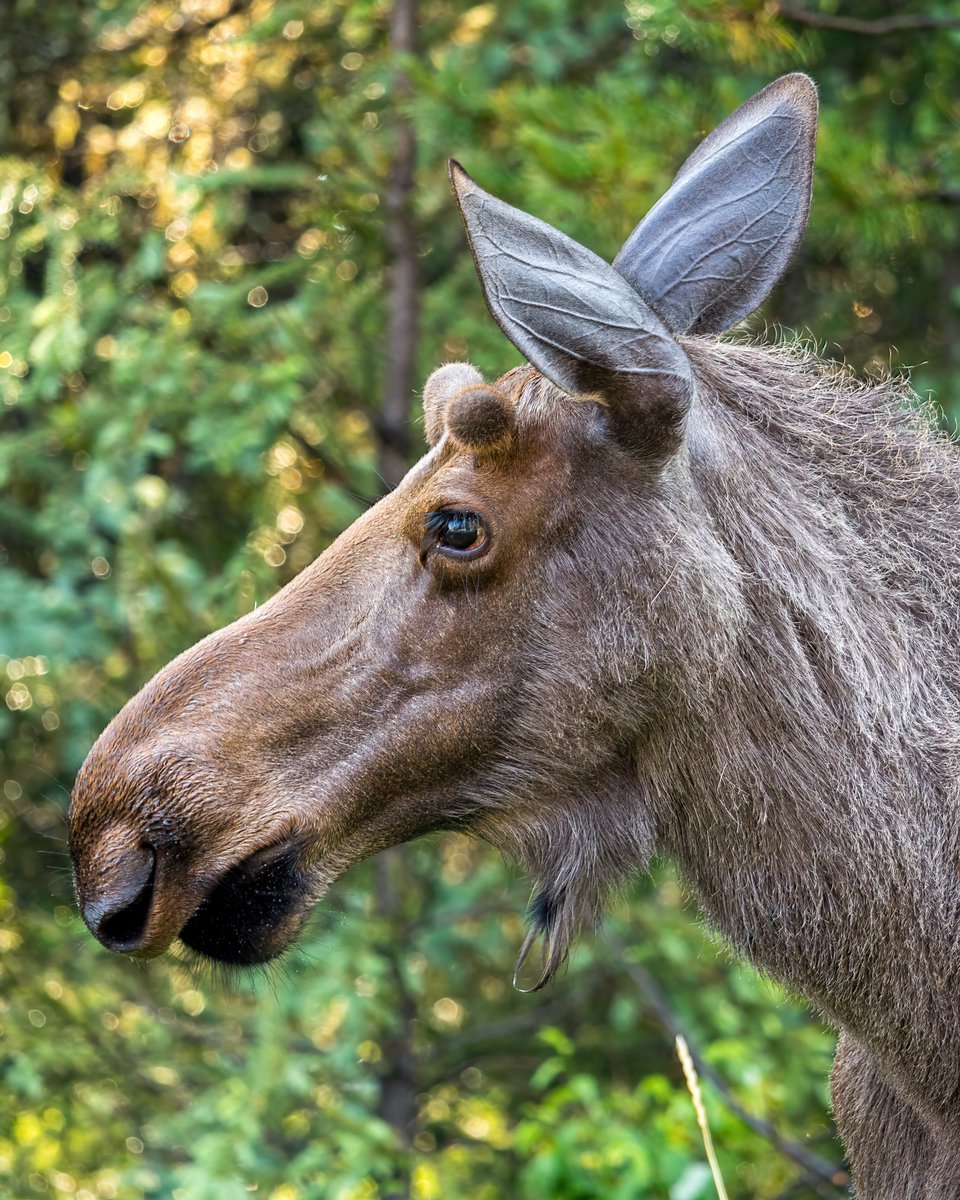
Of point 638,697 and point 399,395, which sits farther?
point 399,395

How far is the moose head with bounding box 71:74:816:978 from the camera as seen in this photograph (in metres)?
2.76

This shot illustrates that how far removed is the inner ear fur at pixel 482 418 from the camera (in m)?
2.87

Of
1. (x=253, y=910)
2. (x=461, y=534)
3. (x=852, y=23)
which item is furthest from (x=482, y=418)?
(x=852, y=23)

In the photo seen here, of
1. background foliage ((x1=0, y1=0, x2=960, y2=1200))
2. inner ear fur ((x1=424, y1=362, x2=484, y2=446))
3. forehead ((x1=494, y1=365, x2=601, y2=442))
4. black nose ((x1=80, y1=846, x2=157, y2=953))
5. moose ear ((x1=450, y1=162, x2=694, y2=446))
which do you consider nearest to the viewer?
moose ear ((x1=450, y1=162, x2=694, y2=446))

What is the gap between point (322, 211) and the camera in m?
6.24

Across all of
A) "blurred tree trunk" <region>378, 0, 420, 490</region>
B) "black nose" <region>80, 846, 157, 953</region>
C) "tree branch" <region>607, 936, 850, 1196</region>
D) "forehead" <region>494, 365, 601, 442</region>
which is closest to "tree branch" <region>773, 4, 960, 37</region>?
"blurred tree trunk" <region>378, 0, 420, 490</region>

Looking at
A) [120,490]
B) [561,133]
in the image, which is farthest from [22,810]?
[561,133]

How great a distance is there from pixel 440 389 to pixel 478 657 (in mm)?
799

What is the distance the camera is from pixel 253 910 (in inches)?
113

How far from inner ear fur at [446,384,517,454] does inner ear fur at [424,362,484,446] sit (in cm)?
37

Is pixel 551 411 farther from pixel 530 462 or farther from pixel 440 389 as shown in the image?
pixel 440 389

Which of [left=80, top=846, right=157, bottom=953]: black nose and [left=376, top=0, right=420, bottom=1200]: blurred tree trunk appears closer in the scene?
[left=80, top=846, right=157, bottom=953]: black nose

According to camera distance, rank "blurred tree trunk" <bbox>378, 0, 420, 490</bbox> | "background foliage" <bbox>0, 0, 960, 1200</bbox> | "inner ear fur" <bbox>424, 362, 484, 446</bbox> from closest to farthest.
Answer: "inner ear fur" <bbox>424, 362, 484, 446</bbox>, "background foliage" <bbox>0, 0, 960, 1200</bbox>, "blurred tree trunk" <bbox>378, 0, 420, 490</bbox>

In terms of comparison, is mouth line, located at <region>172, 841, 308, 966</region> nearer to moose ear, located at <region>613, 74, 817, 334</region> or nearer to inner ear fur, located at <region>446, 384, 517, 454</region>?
inner ear fur, located at <region>446, 384, 517, 454</region>
